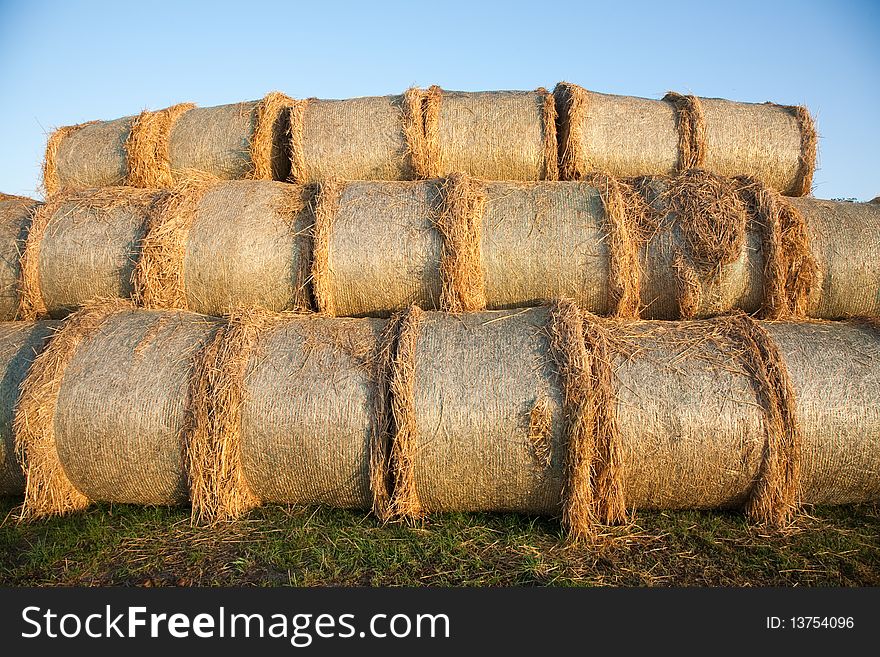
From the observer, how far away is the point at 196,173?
5277 mm

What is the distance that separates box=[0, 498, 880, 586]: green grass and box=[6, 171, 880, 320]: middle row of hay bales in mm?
1453

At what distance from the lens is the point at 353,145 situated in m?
5.14

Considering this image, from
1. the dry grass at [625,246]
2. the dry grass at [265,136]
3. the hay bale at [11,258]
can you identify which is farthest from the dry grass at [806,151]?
the hay bale at [11,258]

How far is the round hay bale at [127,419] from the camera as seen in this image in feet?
A: 12.3

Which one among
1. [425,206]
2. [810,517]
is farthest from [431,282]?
[810,517]

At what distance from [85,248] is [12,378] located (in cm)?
115

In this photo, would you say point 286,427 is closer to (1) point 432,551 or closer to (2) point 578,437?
(1) point 432,551

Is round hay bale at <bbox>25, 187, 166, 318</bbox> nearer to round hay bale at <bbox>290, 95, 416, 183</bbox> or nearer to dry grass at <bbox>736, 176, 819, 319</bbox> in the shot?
round hay bale at <bbox>290, 95, 416, 183</bbox>

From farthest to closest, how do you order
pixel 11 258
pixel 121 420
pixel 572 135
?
pixel 572 135, pixel 11 258, pixel 121 420

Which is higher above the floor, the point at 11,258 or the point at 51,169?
the point at 51,169

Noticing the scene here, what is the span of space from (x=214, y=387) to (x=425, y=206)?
Answer: 6.33 ft

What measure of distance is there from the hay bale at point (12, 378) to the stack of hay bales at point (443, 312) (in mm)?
17

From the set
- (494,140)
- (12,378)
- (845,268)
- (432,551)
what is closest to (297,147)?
(494,140)

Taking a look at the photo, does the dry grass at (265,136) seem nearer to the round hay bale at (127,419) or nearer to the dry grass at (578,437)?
the round hay bale at (127,419)
